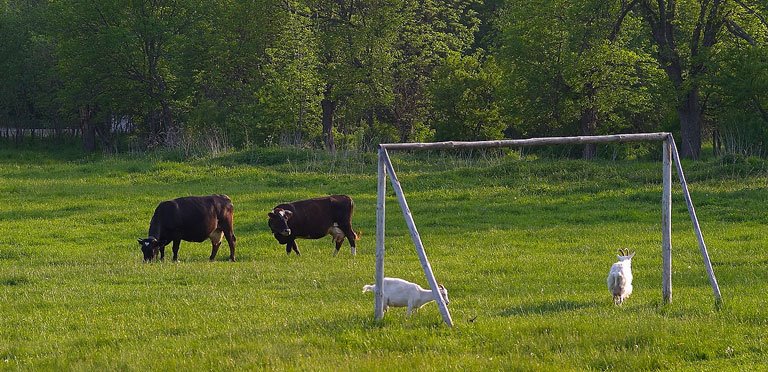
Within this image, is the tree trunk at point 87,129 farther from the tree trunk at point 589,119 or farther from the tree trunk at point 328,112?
the tree trunk at point 589,119

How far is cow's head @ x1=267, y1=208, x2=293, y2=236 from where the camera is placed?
1920 centimetres

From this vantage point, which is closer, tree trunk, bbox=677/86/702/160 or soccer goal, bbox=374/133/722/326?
soccer goal, bbox=374/133/722/326

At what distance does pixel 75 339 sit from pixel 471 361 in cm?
455

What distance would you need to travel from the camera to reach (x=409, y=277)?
14.9 m

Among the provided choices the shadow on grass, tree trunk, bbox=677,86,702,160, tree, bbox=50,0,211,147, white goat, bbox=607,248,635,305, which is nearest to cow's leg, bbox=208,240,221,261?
the shadow on grass

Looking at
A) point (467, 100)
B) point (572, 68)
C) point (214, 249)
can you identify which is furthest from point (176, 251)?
point (467, 100)

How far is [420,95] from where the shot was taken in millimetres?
48281

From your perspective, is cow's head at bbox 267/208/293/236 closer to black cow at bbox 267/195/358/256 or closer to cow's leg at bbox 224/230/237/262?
black cow at bbox 267/195/358/256

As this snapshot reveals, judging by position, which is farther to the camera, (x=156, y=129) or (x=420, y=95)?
(x=156, y=129)

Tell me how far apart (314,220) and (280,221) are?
904 millimetres

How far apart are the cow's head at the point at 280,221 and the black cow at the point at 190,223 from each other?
0.85 m

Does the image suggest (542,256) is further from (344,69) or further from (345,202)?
(344,69)

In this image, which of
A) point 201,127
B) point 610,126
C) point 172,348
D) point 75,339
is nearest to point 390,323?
point 172,348

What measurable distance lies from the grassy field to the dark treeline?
8.04 meters
